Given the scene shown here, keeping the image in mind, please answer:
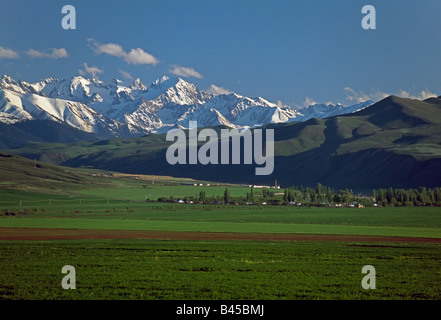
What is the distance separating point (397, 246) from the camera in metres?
71.6

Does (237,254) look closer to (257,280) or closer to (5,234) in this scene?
(257,280)

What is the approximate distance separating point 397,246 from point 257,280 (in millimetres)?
37626

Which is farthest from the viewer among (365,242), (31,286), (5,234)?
(5,234)

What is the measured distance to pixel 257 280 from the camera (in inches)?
1580

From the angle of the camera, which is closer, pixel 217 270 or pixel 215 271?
pixel 215 271

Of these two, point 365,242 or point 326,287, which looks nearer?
point 326,287
